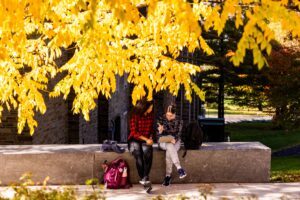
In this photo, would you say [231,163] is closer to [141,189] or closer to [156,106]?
[141,189]

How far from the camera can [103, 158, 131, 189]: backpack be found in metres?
11.2

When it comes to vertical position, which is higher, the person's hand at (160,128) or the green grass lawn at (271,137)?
the person's hand at (160,128)

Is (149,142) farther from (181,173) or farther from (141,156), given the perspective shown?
(181,173)

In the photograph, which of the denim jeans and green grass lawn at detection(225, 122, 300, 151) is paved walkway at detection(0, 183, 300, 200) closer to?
the denim jeans

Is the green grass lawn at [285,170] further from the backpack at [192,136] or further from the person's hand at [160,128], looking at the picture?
the person's hand at [160,128]

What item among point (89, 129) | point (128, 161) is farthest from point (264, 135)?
point (128, 161)

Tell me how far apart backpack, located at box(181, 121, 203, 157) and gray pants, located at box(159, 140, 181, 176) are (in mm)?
320

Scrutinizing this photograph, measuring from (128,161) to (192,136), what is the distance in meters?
1.21

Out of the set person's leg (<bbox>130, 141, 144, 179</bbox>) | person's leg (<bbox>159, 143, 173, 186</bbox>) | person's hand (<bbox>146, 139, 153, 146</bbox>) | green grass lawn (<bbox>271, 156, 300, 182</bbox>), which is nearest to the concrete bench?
person's leg (<bbox>159, 143, 173, 186</bbox>)

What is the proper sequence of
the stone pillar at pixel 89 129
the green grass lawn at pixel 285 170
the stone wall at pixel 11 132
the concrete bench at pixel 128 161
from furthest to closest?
1. the stone pillar at pixel 89 129
2. the stone wall at pixel 11 132
3. the green grass lawn at pixel 285 170
4. the concrete bench at pixel 128 161

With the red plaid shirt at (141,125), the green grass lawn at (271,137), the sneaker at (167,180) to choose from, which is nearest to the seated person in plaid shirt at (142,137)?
the red plaid shirt at (141,125)

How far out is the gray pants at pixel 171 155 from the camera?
37.4ft

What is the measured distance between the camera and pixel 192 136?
465 inches

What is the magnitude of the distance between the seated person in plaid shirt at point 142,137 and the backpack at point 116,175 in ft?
0.83
